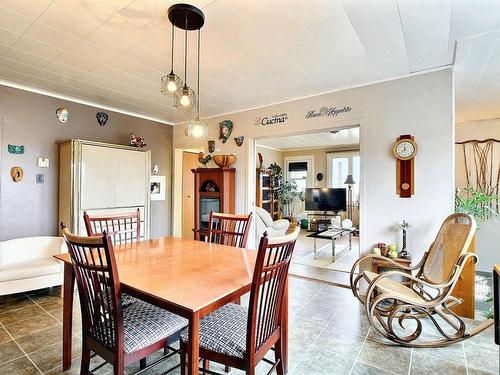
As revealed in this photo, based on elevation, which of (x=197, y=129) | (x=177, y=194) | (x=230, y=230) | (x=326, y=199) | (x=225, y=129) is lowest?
(x=230, y=230)

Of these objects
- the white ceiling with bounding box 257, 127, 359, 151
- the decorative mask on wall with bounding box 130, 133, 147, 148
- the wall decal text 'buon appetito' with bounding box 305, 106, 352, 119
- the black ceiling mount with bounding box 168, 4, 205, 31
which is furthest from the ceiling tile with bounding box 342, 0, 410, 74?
the decorative mask on wall with bounding box 130, 133, 147, 148

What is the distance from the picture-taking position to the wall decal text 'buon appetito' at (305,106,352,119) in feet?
11.2

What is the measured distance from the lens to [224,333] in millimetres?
1471

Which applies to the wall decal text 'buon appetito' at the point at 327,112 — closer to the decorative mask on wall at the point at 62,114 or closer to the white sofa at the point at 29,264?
the decorative mask on wall at the point at 62,114

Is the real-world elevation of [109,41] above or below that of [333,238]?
above

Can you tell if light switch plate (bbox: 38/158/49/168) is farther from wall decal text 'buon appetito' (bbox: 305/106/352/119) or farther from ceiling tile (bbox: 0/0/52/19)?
wall decal text 'buon appetito' (bbox: 305/106/352/119)

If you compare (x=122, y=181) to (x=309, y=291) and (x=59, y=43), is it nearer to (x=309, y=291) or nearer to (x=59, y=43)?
(x=59, y=43)

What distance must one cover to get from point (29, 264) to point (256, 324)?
3.02 metres

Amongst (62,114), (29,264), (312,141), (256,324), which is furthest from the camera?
(312,141)

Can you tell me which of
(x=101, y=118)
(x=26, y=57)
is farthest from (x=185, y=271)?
(x=101, y=118)

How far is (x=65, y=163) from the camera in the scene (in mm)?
3625

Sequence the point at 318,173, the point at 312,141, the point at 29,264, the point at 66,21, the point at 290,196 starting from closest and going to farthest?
the point at 66,21, the point at 29,264, the point at 312,141, the point at 318,173, the point at 290,196

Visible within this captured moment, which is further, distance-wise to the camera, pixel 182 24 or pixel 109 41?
pixel 109 41

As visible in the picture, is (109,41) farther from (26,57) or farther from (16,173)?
(16,173)
